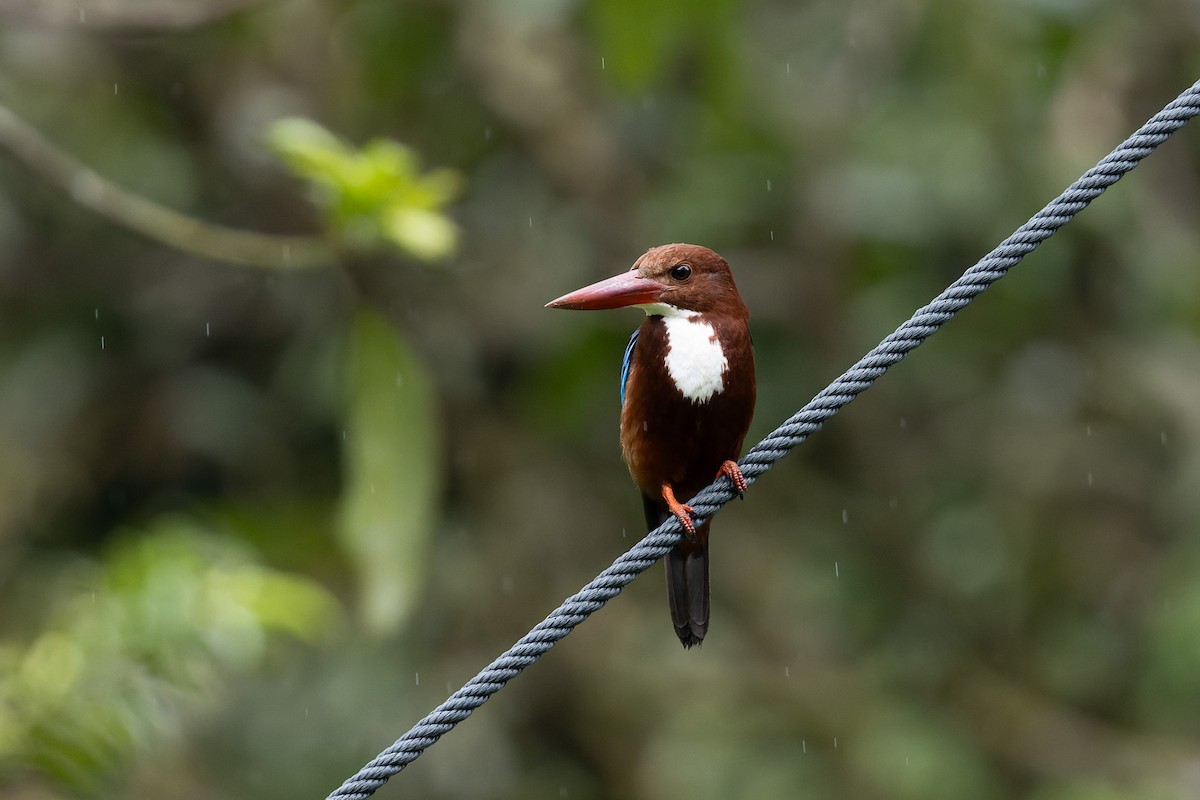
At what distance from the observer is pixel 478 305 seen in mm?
5469

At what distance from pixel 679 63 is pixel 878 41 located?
0.85 meters

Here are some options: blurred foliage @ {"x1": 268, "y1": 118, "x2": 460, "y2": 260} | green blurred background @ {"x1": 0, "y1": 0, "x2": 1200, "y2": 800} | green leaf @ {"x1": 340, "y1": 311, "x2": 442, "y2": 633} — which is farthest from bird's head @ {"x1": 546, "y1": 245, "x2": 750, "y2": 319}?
green blurred background @ {"x1": 0, "y1": 0, "x2": 1200, "y2": 800}

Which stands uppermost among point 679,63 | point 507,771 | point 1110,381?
point 679,63

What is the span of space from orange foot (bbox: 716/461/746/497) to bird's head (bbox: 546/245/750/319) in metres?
0.30

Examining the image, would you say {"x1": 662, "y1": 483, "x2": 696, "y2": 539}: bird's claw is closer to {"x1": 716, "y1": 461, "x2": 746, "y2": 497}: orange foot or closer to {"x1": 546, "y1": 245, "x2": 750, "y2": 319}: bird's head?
{"x1": 716, "y1": 461, "x2": 746, "y2": 497}: orange foot

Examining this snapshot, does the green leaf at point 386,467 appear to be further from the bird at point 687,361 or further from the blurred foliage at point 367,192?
the bird at point 687,361

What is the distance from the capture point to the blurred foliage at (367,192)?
3.28m

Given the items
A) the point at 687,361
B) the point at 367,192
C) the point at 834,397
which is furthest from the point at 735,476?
the point at 367,192

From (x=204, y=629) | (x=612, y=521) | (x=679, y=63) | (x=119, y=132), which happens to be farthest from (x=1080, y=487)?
(x=119, y=132)

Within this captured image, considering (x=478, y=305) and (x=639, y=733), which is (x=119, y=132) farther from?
(x=639, y=733)

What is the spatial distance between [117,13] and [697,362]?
6.81ft

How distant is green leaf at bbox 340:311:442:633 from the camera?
3387 mm

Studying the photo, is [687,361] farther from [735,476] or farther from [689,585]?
[689,585]

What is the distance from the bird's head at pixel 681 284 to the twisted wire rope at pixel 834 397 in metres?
0.72
